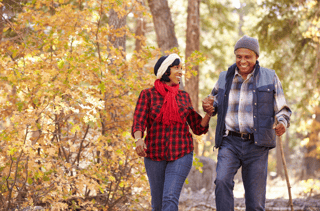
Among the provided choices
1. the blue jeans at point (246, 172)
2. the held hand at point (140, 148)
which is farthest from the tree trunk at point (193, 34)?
the held hand at point (140, 148)

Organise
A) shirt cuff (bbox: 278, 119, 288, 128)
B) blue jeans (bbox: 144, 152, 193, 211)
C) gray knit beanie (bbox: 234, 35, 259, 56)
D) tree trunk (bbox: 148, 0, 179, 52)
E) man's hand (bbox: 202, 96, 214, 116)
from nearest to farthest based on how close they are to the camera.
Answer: shirt cuff (bbox: 278, 119, 288, 128) → blue jeans (bbox: 144, 152, 193, 211) → gray knit beanie (bbox: 234, 35, 259, 56) → man's hand (bbox: 202, 96, 214, 116) → tree trunk (bbox: 148, 0, 179, 52)

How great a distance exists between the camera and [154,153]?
3566 millimetres

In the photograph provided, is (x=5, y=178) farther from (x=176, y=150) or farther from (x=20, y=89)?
(x=176, y=150)

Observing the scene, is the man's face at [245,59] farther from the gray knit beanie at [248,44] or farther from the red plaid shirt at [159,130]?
the red plaid shirt at [159,130]

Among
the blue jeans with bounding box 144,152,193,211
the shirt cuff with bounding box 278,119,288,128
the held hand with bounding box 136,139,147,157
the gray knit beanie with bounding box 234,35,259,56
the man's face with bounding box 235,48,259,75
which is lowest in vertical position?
the blue jeans with bounding box 144,152,193,211

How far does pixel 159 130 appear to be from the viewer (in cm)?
361

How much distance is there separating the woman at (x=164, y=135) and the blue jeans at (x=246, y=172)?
1.21 feet

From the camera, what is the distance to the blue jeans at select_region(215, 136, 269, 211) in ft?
11.3

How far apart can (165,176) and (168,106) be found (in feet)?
2.37

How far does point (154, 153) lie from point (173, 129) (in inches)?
12.6

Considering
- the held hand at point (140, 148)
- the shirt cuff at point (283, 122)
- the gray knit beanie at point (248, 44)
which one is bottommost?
the held hand at point (140, 148)

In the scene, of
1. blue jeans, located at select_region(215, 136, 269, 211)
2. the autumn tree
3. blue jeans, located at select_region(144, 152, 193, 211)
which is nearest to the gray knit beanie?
blue jeans, located at select_region(215, 136, 269, 211)

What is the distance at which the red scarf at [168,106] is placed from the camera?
358 cm

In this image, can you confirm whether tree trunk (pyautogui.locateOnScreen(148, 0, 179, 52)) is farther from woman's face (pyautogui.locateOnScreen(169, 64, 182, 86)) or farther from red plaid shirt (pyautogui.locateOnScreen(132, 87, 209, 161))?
red plaid shirt (pyautogui.locateOnScreen(132, 87, 209, 161))
